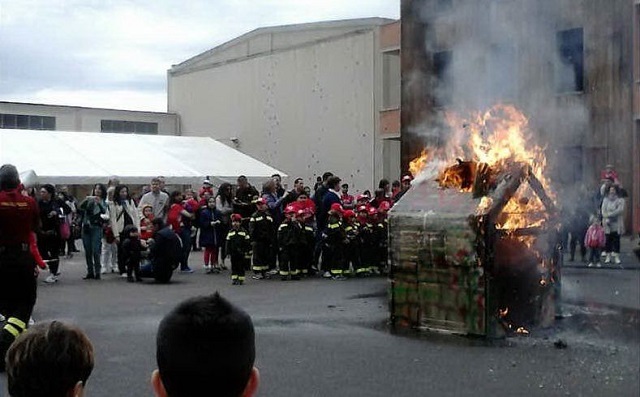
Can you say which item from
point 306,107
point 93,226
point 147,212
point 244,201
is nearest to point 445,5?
point 244,201

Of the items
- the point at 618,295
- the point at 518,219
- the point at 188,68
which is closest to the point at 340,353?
the point at 518,219

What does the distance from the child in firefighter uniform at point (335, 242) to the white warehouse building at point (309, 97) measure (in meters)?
13.6

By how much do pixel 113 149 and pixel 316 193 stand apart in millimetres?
12016

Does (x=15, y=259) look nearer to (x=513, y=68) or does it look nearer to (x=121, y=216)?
(x=121, y=216)

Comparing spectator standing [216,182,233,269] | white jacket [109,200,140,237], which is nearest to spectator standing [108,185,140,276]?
→ white jacket [109,200,140,237]

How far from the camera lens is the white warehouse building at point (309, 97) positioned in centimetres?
2870

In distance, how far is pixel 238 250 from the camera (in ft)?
41.2

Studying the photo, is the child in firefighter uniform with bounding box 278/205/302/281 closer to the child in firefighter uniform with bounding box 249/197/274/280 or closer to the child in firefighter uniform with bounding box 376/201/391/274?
the child in firefighter uniform with bounding box 249/197/274/280

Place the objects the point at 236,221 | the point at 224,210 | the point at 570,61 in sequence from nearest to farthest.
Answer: the point at 236,221
the point at 224,210
the point at 570,61

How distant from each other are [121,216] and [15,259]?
7.13 metres

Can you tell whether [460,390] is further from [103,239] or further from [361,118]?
[361,118]

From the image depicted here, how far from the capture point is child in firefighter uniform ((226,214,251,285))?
41.1 ft

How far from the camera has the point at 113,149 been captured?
82.2ft

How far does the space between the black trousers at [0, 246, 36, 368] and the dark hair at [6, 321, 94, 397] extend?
4.55 metres
